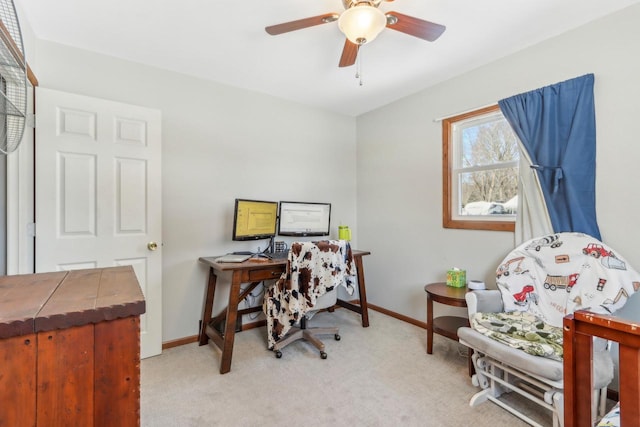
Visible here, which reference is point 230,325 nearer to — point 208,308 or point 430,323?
point 208,308

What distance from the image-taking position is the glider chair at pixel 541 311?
4.84 feet

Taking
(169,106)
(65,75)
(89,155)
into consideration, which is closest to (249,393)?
(89,155)

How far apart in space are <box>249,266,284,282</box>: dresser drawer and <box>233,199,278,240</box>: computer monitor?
1.38 ft

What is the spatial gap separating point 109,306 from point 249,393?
4.55 ft

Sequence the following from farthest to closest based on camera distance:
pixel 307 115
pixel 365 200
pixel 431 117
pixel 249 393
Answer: pixel 365 200, pixel 307 115, pixel 431 117, pixel 249 393

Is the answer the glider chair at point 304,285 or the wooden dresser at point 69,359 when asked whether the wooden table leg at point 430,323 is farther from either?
the wooden dresser at point 69,359

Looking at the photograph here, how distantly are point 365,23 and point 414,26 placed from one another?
303mm

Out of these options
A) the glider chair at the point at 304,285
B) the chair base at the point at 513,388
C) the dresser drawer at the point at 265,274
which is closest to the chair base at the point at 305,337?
the glider chair at the point at 304,285

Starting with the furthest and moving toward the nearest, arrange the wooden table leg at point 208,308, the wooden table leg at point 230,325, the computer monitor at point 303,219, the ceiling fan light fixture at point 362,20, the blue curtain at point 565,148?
the computer monitor at point 303,219
the wooden table leg at point 208,308
the wooden table leg at point 230,325
the blue curtain at point 565,148
the ceiling fan light fixture at point 362,20

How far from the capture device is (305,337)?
8.22ft

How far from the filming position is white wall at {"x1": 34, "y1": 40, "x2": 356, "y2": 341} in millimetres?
2273

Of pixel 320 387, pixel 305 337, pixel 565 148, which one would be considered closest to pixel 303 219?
pixel 305 337

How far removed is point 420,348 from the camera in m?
2.49

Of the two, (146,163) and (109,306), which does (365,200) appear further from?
(109,306)
